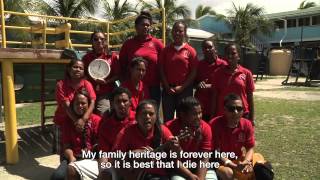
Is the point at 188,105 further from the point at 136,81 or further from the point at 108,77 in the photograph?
the point at 108,77

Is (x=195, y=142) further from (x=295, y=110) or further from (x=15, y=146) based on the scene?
(x=295, y=110)

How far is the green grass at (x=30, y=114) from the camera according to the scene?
1070cm

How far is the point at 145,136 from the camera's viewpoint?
3.78m

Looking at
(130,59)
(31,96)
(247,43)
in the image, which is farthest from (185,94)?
(247,43)

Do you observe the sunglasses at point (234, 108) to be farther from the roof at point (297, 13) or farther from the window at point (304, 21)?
the window at point (304, 21)

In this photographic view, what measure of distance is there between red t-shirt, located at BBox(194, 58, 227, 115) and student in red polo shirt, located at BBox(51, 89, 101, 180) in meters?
1.36

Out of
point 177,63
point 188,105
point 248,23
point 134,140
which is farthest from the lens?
point 248,23

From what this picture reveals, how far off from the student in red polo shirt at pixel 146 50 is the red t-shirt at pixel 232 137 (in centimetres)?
129

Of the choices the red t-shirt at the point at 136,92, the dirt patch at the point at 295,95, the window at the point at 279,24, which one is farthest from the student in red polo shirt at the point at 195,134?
the window at the point at 279,24

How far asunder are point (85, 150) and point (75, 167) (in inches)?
15.0

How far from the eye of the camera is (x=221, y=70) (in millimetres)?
4883

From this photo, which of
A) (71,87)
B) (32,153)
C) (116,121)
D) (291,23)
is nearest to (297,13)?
(291,23)

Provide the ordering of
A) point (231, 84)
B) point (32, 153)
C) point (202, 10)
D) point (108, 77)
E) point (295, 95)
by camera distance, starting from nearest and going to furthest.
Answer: point (231, 84) < point (108, 77) < point (32, 153) < point (295, 95) < point (202, 10)

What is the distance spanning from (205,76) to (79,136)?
1.71 m
